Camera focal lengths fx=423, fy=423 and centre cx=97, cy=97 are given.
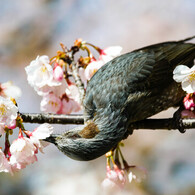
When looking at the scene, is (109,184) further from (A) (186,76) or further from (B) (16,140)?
(A) (186,76)

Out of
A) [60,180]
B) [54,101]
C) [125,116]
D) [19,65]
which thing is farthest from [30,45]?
[125,116]

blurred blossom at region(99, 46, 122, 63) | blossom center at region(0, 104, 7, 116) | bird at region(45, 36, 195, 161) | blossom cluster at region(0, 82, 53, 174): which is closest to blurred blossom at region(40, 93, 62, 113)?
bird at region(45, 36, 195, 161)

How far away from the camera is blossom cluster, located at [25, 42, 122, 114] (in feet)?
7.23

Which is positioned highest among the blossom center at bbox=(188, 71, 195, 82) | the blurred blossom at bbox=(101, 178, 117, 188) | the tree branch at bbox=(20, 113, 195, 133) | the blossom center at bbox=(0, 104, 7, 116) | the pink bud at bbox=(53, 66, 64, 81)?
the blossom center at bbox=(0, 104, 7, 116)

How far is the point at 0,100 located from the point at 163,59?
1076 millimetres

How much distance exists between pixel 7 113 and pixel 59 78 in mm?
536

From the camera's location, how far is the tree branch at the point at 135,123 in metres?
2.10

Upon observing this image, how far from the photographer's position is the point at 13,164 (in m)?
1.85

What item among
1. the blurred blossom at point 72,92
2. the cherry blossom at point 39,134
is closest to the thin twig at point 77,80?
the blurred blossom at point 72,92

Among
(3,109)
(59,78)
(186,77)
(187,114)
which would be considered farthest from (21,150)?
(187,114)

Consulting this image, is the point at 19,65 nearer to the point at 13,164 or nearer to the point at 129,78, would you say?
the point at 129,78

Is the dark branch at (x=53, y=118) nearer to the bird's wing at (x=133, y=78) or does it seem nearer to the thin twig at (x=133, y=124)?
the thin twig at (x=133, y=124)

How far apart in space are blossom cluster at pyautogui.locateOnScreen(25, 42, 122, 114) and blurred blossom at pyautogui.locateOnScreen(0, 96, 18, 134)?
46 cm

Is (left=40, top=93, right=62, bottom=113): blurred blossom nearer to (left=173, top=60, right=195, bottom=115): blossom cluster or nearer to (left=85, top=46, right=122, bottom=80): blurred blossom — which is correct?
(left=85, top=46, right=122, bottom=80): blurred blossom
